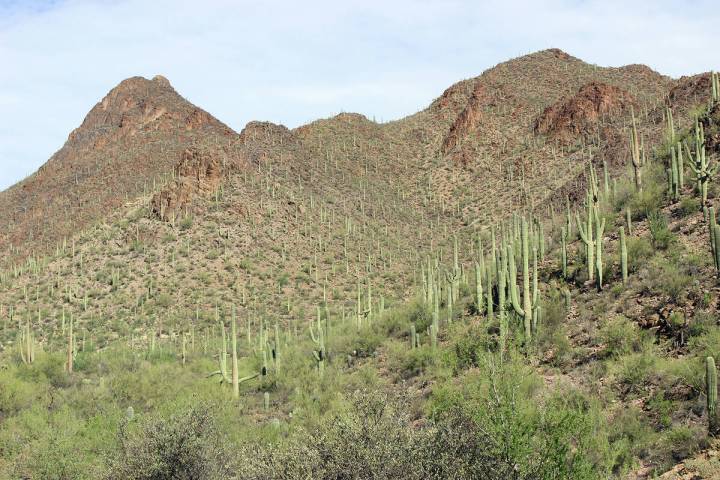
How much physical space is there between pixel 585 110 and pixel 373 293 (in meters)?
32.0

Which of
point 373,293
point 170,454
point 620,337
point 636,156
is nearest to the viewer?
point 170,454

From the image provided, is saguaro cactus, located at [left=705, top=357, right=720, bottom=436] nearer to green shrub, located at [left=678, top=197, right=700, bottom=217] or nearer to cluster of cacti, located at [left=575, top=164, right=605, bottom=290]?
cluster of cacti, located at [left=575, top=164, right=605, bottom=290]

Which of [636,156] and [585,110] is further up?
[585,110]

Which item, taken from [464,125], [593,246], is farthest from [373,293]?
[464,125]

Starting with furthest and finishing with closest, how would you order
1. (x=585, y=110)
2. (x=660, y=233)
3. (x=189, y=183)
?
(x=585, y=110) < (x=189, y=183) < (x=660, y=233)

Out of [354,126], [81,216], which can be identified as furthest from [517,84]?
[81,216]

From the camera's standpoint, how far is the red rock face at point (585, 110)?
6334 cm

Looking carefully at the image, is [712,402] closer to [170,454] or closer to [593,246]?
[593,246]

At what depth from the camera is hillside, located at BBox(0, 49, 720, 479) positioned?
1431 centimetres

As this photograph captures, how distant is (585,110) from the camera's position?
64.4 metres

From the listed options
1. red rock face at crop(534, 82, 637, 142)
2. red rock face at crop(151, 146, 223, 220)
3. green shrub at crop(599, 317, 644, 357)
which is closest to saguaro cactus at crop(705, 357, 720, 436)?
green shrub at crop(599, 317, 644, 357)

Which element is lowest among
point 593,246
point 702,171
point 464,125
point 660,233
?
point 593,246

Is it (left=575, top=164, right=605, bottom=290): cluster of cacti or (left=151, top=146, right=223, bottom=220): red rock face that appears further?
(left=151, top=146, right=223, bottom=220): red rock face

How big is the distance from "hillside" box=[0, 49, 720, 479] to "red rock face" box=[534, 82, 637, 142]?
0.85 ft
